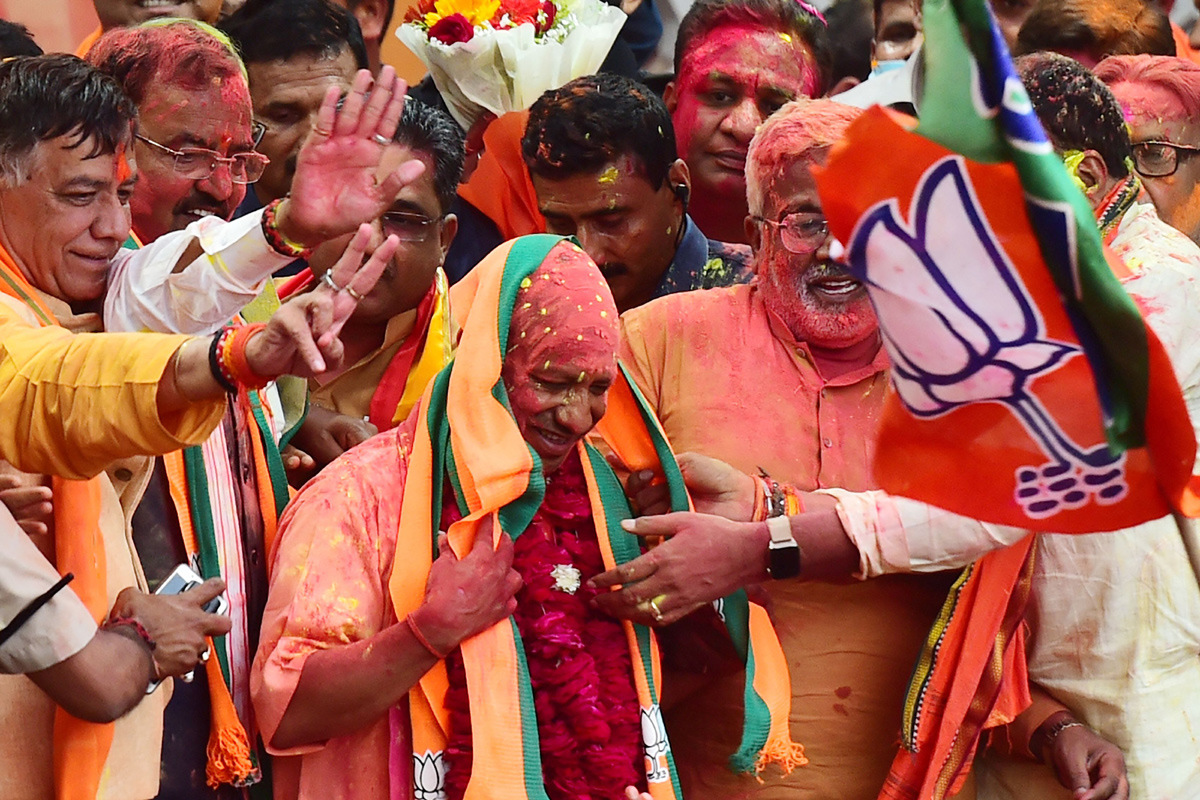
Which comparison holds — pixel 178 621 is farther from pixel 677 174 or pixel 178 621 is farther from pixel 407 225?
pixel 677 174

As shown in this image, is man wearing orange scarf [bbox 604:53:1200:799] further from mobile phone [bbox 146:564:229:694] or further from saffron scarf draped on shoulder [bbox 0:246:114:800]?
saffron scarf draped on shoulder [bbox 0:246:114:800]

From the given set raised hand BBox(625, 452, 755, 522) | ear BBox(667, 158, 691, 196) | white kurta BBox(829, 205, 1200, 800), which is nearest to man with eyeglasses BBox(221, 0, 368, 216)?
ear BBox(667, 158, 691, 196)

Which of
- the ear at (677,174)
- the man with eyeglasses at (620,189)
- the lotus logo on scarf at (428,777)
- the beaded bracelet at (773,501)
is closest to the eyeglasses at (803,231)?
the beaded bracelet at (773,501)

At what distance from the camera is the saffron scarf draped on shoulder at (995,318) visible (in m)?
2.43

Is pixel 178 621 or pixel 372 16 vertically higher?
pixel 178 621

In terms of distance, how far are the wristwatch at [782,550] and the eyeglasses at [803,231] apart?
0.61m

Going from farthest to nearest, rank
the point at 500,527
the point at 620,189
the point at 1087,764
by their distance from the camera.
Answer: the point at 620,189
the point at 1087,764
the point at 500,527

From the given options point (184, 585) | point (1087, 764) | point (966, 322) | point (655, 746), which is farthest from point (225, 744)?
point (1087, 764)

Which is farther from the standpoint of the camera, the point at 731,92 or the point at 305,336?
the point at 731,92

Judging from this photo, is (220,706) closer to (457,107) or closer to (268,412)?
(268,412)

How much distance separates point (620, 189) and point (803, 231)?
29.1 inches

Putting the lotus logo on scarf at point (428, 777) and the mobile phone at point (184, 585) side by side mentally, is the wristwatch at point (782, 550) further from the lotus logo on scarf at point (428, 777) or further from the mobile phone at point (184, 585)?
the mobile phone at point (184, 585)

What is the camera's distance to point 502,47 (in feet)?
15.6

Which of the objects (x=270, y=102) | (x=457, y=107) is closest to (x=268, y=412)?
(x=270, y=102)
